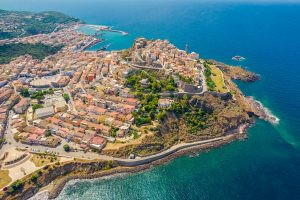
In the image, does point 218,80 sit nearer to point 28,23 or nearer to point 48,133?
point 48,133

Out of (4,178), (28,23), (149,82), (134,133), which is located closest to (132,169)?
(134,133)

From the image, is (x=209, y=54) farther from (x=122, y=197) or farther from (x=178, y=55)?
(x=122, y=197)

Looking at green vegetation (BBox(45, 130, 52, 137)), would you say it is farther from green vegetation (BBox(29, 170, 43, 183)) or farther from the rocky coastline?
the rocky coastline

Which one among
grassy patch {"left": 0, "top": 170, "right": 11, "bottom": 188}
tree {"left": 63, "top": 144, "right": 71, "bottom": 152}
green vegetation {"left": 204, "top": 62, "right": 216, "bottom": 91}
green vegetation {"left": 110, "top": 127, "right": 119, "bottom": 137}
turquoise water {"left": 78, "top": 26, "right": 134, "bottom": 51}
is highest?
green vegetation {"left": 204, "top": 62, "right": 216, "bottom": 91}

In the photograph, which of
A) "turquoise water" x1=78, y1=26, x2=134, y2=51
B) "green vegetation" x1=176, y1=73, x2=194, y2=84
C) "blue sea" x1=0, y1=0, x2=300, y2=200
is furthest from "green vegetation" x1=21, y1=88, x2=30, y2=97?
"turquoise water" x1=78, y1=26, x2=134, y2=51

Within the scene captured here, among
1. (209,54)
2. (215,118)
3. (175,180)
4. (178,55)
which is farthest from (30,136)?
(209,54)
